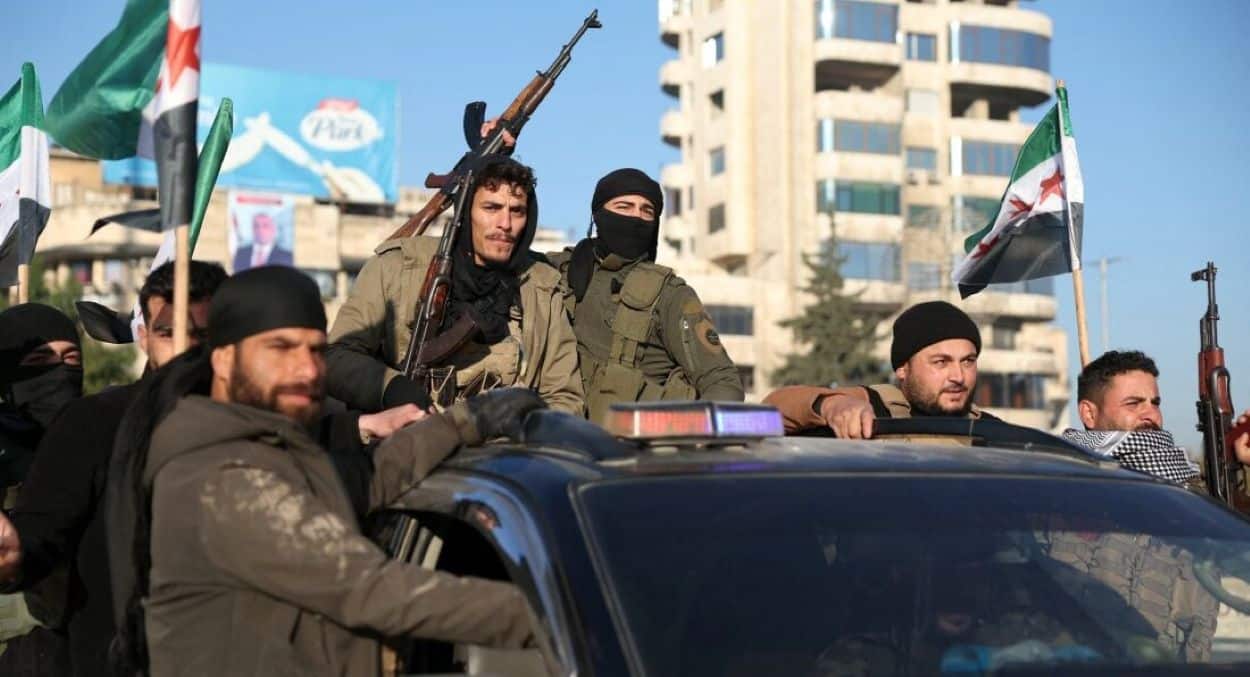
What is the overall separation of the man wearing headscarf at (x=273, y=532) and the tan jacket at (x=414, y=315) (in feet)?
5.94

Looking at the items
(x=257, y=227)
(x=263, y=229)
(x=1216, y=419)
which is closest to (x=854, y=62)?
(x=263, y=229)

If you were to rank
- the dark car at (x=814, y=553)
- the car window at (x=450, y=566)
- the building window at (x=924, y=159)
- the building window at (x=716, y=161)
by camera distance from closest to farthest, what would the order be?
1. the dark car at (x=814, y=553)
2. the car window at (x=450, y=566)
3. the building window at (x=924, y=159)
4. the building window at (x=716, y=161)

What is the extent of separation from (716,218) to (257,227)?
1775cm

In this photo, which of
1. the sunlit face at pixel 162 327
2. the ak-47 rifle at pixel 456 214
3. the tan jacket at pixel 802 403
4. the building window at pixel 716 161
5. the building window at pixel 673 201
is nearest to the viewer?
the sunlit face at pixel 162 327

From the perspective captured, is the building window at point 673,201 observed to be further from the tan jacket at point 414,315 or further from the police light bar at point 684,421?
the police light bar at point 684,421

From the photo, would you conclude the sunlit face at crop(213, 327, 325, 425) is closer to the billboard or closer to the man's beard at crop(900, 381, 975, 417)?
the man's beard at crop(900, 381, 975, 417)

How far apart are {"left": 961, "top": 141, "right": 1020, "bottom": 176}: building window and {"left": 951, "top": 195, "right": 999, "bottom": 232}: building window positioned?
1.06 m

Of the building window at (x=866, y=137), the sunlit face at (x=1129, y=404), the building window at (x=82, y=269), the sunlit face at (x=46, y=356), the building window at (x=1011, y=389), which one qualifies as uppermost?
the building window at (x=866, y=137)

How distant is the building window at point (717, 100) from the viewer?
73.5 meters

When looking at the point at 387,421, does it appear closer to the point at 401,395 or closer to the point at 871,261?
the point at 401,395

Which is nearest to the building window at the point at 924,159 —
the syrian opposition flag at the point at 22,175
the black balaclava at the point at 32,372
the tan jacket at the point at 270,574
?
the syrian opposition flag at the point at 22,175

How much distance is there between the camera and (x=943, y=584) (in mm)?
3363

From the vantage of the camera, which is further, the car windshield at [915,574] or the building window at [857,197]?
the building window at [857,197]

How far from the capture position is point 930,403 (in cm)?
579
